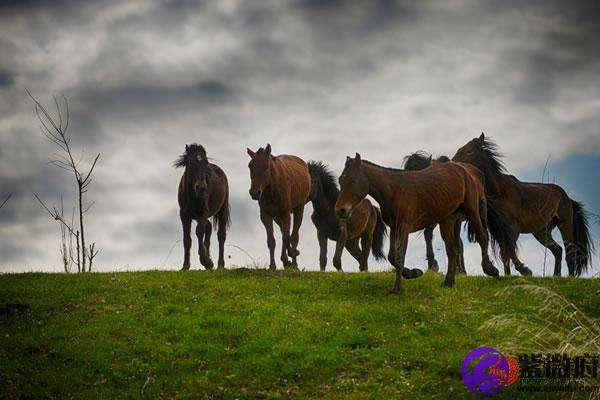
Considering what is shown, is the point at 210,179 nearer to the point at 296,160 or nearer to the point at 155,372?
the point at 296,160

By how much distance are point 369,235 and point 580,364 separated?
1444cm

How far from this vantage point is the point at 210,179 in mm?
22984

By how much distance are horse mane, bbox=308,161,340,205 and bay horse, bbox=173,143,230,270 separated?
4.17m

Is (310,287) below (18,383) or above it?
above

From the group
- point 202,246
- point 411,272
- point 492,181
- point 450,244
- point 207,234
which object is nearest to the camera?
point 411,272

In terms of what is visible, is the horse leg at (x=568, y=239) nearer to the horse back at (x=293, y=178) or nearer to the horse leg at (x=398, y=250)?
the horse back at (x=293, y=178)

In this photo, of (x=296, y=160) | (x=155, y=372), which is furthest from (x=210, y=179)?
(x=155, y=372)

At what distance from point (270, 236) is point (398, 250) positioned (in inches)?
216

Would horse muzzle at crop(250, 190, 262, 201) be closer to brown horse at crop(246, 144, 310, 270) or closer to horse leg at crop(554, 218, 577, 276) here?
brown horse at crop(246, 144, 310, 270)

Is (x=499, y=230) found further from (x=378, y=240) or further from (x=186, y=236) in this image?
(x=186, y=236)

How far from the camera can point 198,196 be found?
22.1 meters

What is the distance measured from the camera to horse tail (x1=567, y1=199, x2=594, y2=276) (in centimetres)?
2541

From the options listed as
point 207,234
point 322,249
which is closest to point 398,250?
point 207,234

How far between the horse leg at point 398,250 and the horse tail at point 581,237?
10.6 meters
